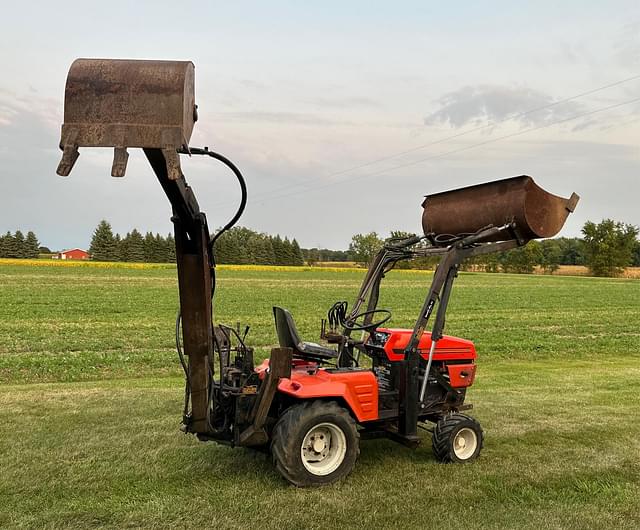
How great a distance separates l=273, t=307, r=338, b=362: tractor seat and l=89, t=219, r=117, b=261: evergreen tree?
8147 cm

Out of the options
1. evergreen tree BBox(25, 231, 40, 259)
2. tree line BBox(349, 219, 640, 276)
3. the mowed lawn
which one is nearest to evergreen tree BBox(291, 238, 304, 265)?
tree line BBox(349, 219, 640, 276)

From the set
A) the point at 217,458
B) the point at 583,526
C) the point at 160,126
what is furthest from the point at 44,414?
the point at 583,526

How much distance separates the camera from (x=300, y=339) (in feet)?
17.6

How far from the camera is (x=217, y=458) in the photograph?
543 cm

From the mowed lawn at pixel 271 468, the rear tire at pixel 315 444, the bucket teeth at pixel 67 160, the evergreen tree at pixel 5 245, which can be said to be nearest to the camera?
the bucket teeth at pixel 67 160

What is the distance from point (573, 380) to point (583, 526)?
6512 mm

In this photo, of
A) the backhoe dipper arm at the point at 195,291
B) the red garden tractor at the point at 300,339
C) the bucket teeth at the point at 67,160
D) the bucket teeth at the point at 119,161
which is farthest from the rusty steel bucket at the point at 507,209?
the bucket teeth at the point at 67,160

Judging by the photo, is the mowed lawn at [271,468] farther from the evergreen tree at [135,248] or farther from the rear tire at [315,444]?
the evergreen tree at [135,248]

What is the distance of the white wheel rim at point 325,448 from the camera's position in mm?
4945

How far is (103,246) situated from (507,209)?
83.3 m

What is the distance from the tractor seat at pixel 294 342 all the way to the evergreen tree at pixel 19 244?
84.2m

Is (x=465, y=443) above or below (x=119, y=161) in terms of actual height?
below

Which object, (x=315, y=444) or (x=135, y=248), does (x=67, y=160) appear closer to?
(x=315, y=444)

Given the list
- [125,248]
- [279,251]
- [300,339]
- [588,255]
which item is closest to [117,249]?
[125,248]
